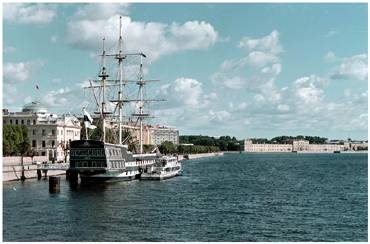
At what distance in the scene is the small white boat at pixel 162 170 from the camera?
87.7 metres

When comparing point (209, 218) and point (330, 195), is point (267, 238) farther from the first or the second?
point (330, 195)

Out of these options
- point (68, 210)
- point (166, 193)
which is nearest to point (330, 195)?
point (166, 193)

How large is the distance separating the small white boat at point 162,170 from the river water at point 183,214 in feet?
52.3

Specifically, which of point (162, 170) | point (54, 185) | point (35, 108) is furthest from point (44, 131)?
point (54, 185)

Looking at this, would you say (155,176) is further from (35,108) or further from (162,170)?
(35,108)

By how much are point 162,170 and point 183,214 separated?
143 ft

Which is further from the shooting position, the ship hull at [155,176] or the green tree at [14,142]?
the green tree at [14,142]

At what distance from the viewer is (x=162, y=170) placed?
9038 centimetres

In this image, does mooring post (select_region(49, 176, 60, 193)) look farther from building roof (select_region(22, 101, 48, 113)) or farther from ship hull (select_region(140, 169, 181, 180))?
building roof (select_region(22, 101, 48, 113))

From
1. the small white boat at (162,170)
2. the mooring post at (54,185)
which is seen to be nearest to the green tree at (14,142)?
the small white boat at (162,170)

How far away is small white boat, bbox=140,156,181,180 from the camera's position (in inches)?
3452

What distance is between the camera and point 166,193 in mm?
64938

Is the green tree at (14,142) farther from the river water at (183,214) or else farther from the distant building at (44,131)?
the river water at (183,214)

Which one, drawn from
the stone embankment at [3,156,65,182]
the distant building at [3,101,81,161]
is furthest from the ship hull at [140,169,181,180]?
the distant building at [3,101,81,161]
